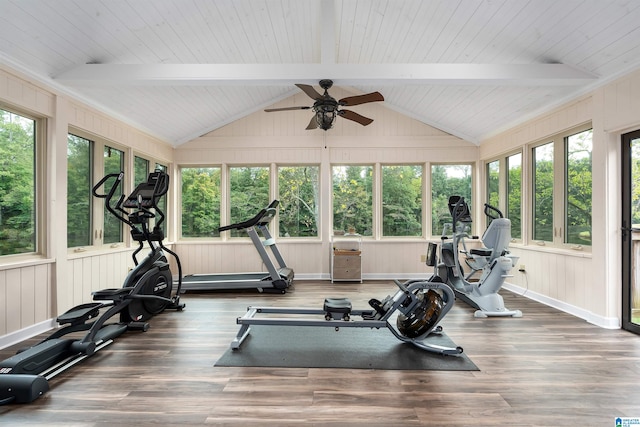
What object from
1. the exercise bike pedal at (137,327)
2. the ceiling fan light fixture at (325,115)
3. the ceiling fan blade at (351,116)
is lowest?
the exercise bike pedal at (137,327)

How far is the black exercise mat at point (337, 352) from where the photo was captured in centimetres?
293

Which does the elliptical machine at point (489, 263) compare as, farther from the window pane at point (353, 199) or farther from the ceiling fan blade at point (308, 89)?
the window pane at point (353, 199)

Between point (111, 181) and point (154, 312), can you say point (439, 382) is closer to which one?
point (154, 312)

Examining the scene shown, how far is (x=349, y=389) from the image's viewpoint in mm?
2525

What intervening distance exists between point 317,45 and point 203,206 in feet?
12.4

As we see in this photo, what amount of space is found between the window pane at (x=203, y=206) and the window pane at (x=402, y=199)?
3.41 m

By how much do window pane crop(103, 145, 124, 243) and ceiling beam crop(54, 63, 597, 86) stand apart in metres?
1.43

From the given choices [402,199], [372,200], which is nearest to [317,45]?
[372,200]

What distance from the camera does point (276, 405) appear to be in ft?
7.59

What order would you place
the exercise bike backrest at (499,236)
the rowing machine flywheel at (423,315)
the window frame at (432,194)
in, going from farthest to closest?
the window frame at (432,194)
the exercise bike backrest at (499,236)
the rowing machine flywheel at (423,315)

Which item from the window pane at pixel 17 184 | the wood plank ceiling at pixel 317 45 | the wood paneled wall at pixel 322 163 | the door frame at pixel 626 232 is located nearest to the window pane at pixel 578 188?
the wood paneled wall at pixel 322 163

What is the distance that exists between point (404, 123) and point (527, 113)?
2.29 metres

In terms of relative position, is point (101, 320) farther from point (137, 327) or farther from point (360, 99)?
point (360, 99)

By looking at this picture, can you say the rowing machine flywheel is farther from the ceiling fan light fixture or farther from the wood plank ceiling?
the wood plank ceiling
